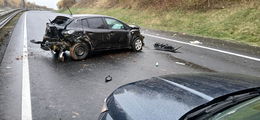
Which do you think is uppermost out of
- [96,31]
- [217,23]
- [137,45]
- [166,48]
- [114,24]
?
[114,24]

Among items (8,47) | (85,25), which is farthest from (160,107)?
(8,47)

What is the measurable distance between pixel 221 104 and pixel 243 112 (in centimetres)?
21

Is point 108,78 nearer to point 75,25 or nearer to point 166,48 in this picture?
point 75,25

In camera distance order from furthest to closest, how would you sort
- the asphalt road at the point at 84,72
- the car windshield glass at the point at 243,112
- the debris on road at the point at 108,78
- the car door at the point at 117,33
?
the car door at the point at 117,33, the debris on road at the point at 108,78, the asphalt road at the point at 84,72, the car windshield glass at the point at 243,112

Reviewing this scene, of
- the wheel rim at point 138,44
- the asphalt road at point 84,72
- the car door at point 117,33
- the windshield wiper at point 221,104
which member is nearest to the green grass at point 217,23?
the asphalt road at point 84,72

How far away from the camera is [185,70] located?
8.47 metres

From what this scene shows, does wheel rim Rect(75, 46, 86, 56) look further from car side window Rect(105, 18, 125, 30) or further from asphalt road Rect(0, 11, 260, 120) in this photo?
car side window Rect(105, 18, 125, 30)

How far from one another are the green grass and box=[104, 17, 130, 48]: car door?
6.08 meters

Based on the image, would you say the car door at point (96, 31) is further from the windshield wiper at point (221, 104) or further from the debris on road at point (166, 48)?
the windshield wiper at point (221, 104)

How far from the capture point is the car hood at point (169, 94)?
8.67 feet

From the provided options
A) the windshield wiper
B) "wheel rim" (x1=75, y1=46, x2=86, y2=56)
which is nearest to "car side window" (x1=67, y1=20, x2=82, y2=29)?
"wheel rim" (x1=75, y1=46, x2=86, y2=56)

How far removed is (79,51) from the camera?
980 cm

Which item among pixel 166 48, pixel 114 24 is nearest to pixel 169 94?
pixel 114 24

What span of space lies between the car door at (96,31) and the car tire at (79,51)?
350mm
